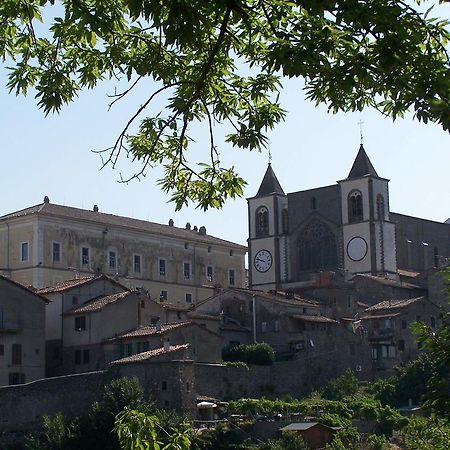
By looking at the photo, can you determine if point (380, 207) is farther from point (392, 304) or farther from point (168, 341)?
point (168, 341)

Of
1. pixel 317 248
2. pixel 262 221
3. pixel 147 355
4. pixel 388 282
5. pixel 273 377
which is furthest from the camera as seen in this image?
pixel 262 221

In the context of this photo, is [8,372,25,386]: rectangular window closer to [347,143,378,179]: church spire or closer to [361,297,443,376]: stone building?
[361,297,443,376]: stone building

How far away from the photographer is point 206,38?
803 cm

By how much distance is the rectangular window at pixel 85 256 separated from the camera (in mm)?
68562

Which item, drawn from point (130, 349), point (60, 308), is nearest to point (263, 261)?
point (60, 308)

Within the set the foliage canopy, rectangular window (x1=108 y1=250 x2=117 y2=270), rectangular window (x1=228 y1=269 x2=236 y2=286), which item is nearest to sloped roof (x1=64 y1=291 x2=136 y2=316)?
rectangular window (x1=108 y1=250 x2=117 y2=270)

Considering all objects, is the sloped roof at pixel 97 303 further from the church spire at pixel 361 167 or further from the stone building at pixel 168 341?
the church spire at pixel 361 167

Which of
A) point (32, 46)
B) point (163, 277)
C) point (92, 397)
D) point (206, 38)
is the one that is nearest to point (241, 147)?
point (206, 38)

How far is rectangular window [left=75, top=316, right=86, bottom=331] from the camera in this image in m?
51.9

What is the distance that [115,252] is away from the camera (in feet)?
232

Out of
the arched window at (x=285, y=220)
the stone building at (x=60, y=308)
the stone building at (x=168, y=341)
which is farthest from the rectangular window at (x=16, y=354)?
the arched window at (x=285, y=220)

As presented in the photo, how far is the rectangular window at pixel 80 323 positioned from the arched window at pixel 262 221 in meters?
33.3

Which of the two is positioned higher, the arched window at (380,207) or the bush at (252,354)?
the arched window at (380,207)

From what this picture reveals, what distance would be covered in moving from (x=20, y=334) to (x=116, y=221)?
22029mm
